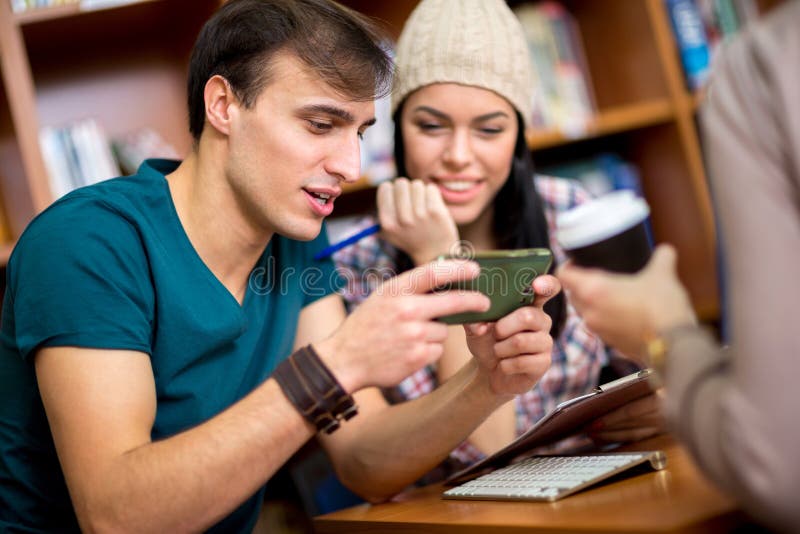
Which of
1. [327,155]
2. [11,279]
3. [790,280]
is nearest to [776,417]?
[790,280]

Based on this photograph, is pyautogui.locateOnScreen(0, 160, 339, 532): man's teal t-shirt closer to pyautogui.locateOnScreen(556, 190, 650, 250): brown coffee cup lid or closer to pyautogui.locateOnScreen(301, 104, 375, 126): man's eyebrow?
pyautogui.locateOnScreen(301, 104, 375, 126): man's eyebrow

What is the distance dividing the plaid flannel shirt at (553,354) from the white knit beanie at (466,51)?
32 cm

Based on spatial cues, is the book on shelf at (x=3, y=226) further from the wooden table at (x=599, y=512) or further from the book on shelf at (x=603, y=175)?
the book on shelf at (x=603, y=175)

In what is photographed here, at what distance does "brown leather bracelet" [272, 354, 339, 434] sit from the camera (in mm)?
981

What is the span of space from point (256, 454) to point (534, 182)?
106 cm

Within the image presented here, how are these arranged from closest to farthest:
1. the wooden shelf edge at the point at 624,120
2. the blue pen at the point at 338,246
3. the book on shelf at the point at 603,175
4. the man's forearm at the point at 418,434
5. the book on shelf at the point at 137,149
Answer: the man's forearm at the point at 418,434 < the blue pen at the point at 338,246 < the book on shelf at the point at 137,149 < the wooden shelf edge at the point at 624,120 < the book on shelf at the point at 603,175

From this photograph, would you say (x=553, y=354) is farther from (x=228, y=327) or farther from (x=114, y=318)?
(x=114, y=318)

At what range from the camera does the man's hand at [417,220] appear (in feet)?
5.24

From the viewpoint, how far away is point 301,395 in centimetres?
98

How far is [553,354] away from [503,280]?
78 cm

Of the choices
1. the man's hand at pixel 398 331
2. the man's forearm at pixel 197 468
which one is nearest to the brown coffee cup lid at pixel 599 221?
the man's hand at pixel 398 331

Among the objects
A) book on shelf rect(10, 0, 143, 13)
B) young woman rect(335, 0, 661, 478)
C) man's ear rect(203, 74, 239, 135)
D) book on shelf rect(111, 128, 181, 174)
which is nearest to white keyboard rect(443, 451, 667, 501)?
young woman rect(335, 0, 661, 478)

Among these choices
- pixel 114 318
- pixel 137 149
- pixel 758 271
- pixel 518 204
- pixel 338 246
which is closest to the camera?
pixel 758 271

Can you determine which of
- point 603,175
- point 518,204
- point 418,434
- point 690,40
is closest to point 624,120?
point 603,175
